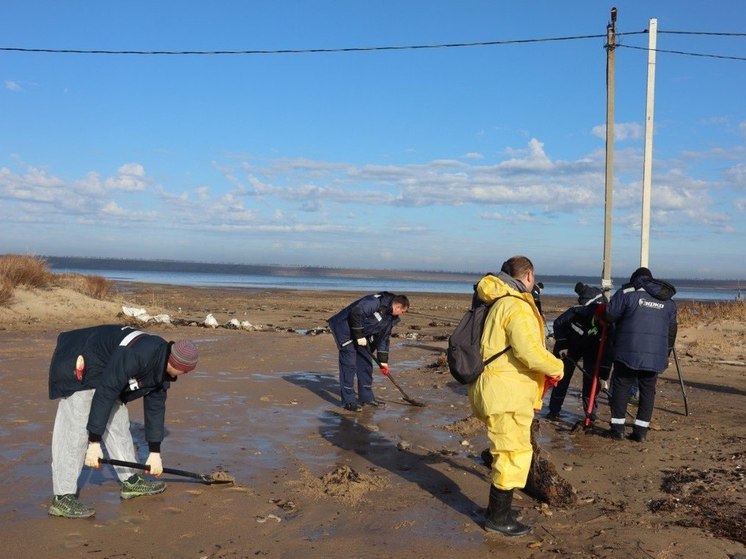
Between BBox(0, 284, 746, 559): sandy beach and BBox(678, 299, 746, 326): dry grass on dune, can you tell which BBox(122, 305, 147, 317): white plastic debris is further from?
BBox(678, 299, 746, 326): dry grass on dune

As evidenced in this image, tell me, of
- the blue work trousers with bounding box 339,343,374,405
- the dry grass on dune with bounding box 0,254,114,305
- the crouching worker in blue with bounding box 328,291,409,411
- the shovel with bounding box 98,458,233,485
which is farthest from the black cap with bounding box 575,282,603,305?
the dry grass on dune with bounding box 0,254,114,305

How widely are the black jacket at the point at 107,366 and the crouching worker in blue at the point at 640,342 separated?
5.11m

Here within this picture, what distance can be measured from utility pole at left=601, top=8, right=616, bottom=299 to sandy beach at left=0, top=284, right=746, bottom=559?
2142mm

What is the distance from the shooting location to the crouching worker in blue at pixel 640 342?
26.2 feet

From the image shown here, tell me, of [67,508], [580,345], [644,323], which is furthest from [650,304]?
[67,508]

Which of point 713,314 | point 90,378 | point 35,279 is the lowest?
point 713,314

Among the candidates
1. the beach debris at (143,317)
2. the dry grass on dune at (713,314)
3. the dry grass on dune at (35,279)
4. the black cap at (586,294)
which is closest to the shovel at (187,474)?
the black cap at (586,294)

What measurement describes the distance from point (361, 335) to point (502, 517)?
15.7 feet

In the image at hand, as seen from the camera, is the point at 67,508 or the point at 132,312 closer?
the point at 67,508

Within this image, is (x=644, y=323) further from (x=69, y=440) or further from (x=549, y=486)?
(x=69, y=440)

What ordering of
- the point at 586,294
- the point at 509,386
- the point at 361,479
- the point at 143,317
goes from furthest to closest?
the point at 143,317 → the point at 586,294 → the point at 361,479 → the point at 509,386

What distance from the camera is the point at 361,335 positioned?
969cm

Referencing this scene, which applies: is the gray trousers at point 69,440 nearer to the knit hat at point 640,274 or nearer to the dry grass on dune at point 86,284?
the knit hat at point 640,274

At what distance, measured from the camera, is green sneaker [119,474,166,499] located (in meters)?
5.70
